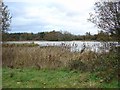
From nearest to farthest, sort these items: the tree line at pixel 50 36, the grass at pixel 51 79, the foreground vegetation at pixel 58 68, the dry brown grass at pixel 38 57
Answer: the grass at pixel 51 79, the foreground vegetation at pixel 58 68, the dry brown grass at pixel 38 57, the tree line at pixel 50 36

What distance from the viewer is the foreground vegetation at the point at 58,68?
11.9 metres

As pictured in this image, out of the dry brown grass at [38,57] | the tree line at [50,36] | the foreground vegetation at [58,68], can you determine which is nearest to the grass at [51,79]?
the foreground vegetation at [58,68]

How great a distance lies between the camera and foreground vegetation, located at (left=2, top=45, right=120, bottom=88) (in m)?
11.9

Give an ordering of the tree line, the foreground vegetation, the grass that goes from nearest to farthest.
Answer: the grass
the foreground vegetation
the tree line

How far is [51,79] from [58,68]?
7.79 ft

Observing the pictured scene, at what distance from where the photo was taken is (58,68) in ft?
48.7

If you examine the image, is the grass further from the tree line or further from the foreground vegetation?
the tree line

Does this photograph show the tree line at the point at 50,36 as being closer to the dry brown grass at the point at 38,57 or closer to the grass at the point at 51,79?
the dry brown grass at the point at 38,57

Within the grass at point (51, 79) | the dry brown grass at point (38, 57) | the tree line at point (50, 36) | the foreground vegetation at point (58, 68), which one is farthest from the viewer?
the tree line at point (50, 36)

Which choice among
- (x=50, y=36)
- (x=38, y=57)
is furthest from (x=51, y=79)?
(x=50, y=36)

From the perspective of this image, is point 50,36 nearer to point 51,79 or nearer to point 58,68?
point 58,68

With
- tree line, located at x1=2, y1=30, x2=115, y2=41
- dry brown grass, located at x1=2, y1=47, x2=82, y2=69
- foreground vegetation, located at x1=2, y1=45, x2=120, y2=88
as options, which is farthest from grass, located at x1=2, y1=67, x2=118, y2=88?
tree line, located at x1=2, y1=30, x2=115, y2=41

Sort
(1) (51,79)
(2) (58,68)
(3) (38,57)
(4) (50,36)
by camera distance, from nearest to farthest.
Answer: (1) (51,79) < (2) (58,68) < (3) (38,57) < (4) (50,36)

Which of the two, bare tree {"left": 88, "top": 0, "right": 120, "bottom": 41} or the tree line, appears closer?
bare tree {"left": 88, "top": 0, "right": 120, "bottom": 41}
